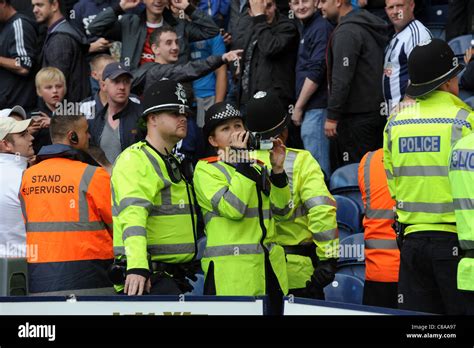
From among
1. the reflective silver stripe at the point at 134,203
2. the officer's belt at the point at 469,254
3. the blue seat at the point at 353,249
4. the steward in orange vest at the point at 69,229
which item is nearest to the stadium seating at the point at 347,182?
the blue seat at the point at 353,249

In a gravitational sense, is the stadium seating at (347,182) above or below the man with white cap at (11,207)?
above

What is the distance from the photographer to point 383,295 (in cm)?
871

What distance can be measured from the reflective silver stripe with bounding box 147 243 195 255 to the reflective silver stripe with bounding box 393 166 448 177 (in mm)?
1536

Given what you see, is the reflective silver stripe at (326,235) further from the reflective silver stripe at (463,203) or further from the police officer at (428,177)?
the reflective silver stripe at (463,203)

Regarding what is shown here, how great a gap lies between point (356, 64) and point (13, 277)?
15.1ft

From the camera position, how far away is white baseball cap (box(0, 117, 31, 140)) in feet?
30.7

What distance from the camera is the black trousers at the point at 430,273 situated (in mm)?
7465

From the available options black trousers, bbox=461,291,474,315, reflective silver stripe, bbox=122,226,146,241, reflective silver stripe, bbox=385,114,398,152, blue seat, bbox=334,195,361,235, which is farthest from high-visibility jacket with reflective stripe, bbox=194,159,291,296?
blue seat, bbox=334,195,361,235

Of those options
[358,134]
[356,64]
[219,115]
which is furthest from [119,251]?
[356,64]

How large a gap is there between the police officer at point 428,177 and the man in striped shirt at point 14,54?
19.4 feet
